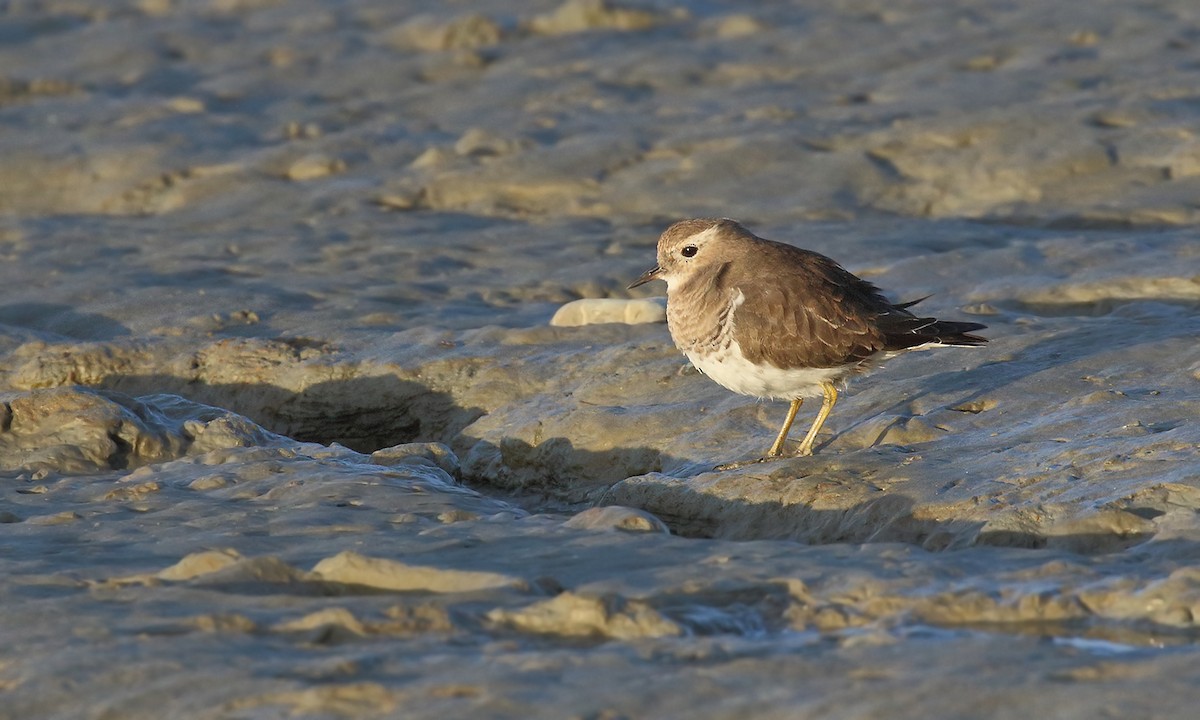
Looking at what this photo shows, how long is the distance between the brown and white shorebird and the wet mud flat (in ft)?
1.45

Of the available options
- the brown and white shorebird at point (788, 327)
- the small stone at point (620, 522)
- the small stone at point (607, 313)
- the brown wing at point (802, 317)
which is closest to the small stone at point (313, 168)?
the small stone at point (607, 313)

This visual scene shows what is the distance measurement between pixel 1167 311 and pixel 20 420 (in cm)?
661

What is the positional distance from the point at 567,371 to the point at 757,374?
5.81ft

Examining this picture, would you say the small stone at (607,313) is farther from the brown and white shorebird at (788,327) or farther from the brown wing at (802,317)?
the brown wing at (802,317)

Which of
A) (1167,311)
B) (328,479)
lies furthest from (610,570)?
(1167,311)

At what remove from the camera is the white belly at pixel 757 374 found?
298 inches

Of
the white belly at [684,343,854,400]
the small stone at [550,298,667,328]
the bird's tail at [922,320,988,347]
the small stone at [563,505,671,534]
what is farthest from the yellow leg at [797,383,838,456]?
the small stone at [550,298,667,328]

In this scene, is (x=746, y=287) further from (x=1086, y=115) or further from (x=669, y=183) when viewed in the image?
(x=1086, y=115)

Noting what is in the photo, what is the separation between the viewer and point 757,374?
24.8ft

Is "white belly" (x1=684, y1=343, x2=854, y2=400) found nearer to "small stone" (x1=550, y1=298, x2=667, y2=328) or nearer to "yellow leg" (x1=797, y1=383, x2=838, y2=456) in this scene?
"yellow leg" (x1=797, y1=383, x2=838, y2=456)

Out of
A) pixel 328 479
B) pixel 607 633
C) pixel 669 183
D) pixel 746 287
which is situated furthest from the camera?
pixel 669 183

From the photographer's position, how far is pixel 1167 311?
9258 mm

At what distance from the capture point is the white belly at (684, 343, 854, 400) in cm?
758

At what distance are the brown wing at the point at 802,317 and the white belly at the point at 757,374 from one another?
44 millimetres
